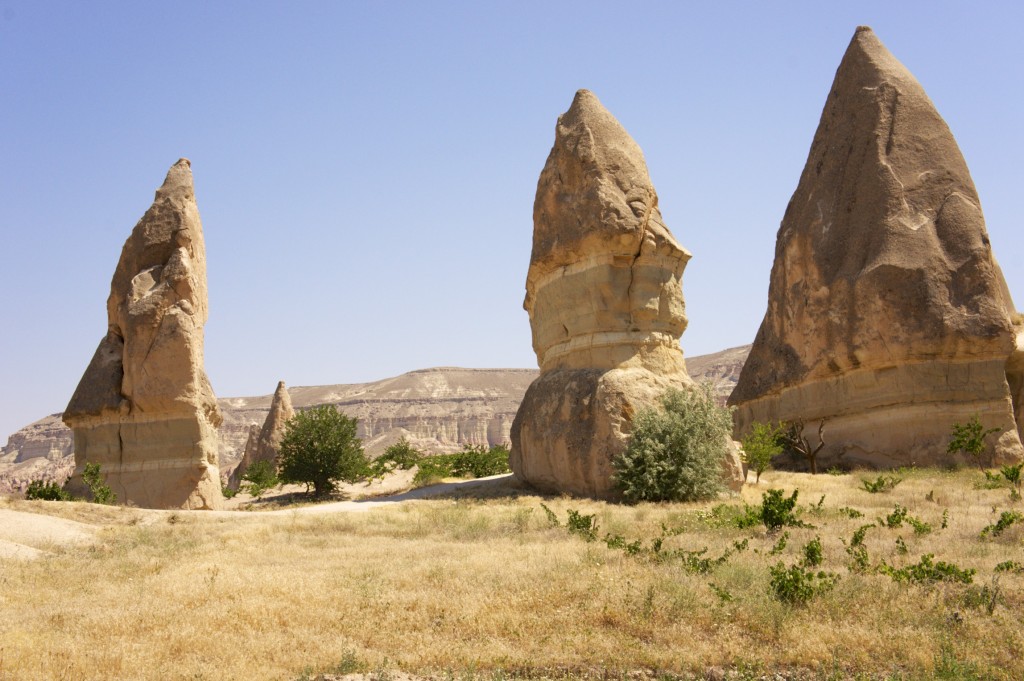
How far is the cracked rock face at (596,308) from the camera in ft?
44.6

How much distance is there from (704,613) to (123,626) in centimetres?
392

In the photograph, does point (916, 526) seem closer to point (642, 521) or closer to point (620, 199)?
point (642, 521)

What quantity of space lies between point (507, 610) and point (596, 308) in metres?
8.89

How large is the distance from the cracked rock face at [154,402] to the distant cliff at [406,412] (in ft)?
164

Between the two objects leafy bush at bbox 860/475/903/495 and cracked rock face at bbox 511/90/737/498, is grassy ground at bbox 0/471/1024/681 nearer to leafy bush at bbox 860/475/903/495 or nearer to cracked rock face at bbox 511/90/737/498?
leafy bush at bbox 860/475/903/495

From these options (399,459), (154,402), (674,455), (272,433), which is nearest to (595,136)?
(674,455)

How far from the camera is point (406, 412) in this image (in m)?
82.6

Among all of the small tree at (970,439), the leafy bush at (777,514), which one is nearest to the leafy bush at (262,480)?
the small tree at (970,439)

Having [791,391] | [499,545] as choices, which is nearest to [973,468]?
[791,391]

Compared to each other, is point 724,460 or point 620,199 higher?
point 620,199

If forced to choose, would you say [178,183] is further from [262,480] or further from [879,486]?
[879,486]

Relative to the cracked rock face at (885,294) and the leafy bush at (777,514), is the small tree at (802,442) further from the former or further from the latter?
the leafy bush at (777,514)

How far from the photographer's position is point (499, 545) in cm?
865

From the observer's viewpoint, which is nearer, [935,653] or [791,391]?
[935,653]
